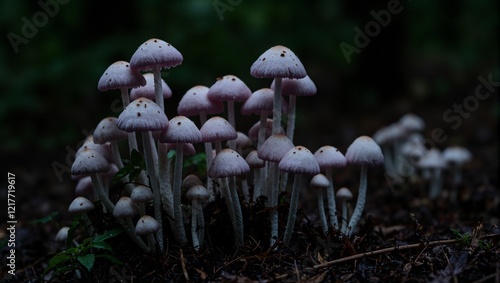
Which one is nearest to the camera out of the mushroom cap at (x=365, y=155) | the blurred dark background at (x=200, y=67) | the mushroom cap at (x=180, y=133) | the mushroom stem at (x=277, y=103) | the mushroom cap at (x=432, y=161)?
the mushroom cap at (x=180, y=133)

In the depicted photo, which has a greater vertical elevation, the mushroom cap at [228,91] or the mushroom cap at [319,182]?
the mushroom cap at [228,91]

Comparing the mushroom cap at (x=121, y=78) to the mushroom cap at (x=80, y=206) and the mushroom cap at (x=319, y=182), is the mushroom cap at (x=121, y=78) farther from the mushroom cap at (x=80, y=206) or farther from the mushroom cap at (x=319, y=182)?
the mushroom cap at (x=319, y=182)

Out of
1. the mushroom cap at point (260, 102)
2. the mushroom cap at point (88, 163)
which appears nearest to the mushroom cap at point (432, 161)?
the mushroom cap at point (260, 102)

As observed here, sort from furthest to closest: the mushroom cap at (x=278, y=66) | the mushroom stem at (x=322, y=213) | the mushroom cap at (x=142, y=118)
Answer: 1. the mushroom stem at (x=322, y=213)
2. the mushroom cap at (x=278, y=66)
3. the mushroom cap at (x=142, y=118)

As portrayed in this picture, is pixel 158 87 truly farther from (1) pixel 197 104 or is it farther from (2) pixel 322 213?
(2) pixel 322 213

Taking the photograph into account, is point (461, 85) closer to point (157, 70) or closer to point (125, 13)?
point (125, 13)

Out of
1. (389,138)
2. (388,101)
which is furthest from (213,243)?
(388,101)

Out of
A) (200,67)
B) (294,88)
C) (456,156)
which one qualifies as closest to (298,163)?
(294,88)
